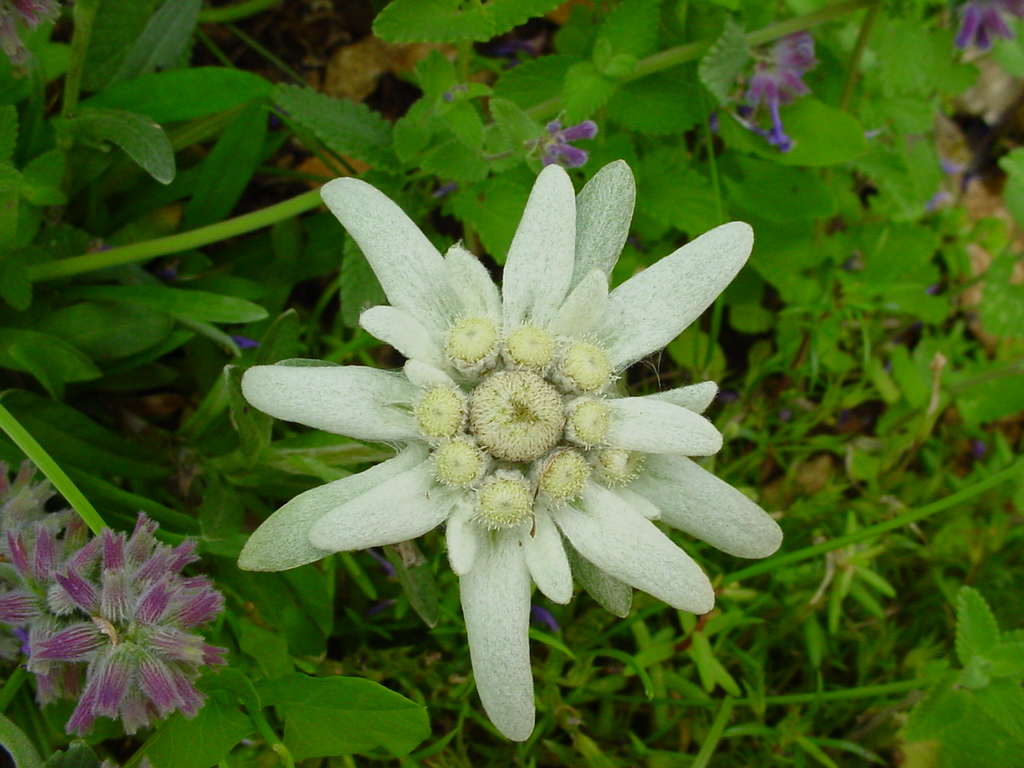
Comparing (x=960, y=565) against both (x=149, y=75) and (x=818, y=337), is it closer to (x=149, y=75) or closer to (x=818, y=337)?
(x=818, y=337)

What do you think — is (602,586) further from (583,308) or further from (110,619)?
(110,619)

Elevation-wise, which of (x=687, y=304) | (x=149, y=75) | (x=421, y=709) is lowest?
(x=421, y=709)

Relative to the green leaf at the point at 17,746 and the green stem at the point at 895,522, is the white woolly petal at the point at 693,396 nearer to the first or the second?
the green stem at the point at 895,522

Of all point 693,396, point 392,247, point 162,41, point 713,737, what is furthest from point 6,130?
point 713,737

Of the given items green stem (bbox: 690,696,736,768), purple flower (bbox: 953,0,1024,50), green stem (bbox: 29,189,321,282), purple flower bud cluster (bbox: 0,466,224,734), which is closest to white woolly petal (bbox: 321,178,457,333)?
green stem (bbox: 29,189,321,282)

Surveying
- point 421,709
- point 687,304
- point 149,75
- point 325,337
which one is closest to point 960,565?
point 687,304

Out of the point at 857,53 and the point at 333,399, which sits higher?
the point at 857,53

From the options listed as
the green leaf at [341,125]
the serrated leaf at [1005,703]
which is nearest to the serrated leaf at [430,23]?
the green leaf at [341,125]
